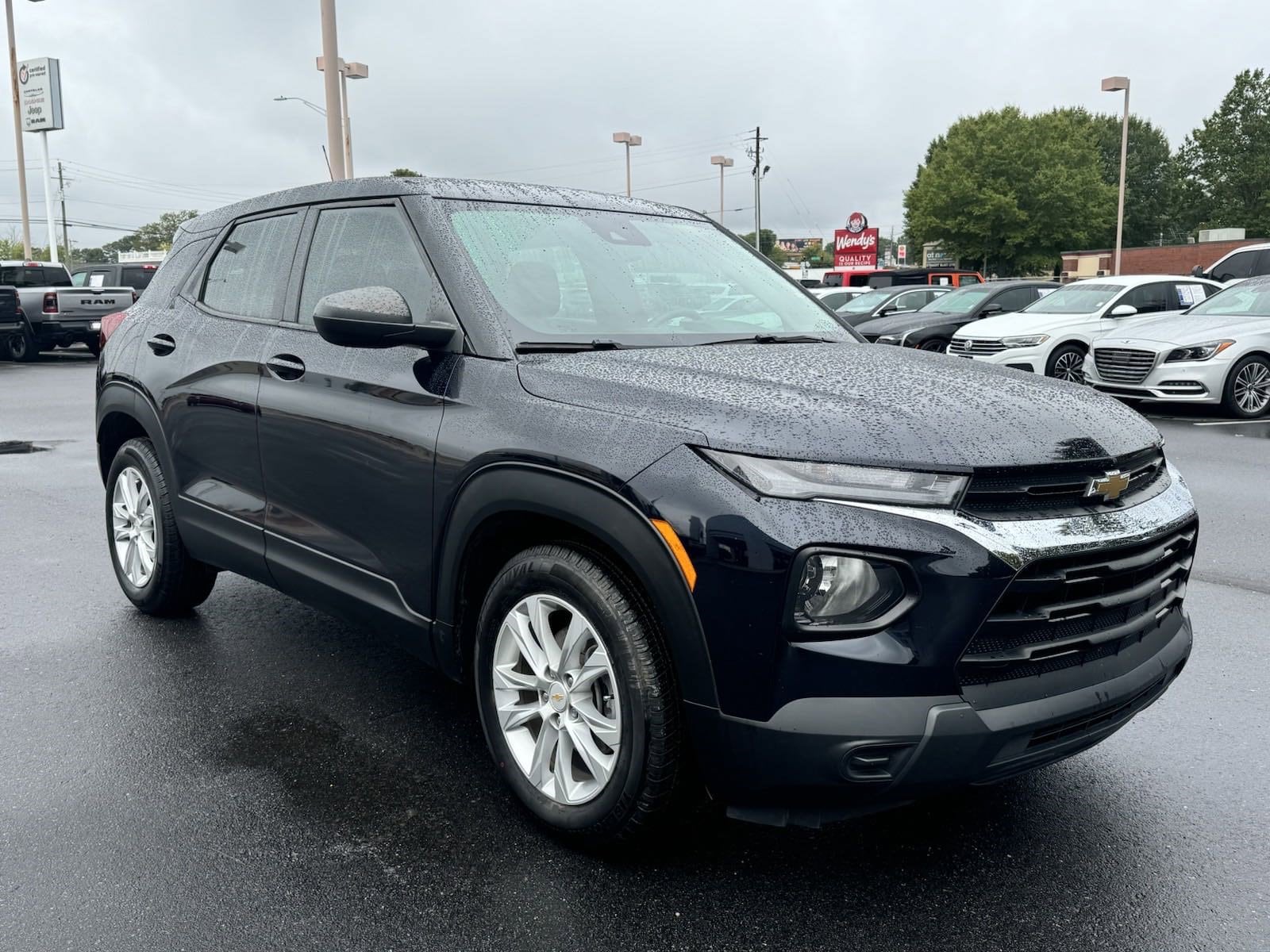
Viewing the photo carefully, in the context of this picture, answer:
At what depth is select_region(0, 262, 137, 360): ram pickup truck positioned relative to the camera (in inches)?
842

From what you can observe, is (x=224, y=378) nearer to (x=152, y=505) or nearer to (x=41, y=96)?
(x=152, y=505)

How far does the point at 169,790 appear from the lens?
130 inches

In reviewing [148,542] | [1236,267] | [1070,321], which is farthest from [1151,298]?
[148,542]

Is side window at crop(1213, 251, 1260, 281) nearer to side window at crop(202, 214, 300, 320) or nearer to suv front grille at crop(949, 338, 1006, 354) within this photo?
suv front grille at crop(949, 338, 1006, 354)

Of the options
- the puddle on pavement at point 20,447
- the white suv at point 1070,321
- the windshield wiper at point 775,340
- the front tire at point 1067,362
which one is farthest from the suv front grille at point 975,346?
the windshield wiper at point 775,340

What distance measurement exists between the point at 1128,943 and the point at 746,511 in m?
1.32

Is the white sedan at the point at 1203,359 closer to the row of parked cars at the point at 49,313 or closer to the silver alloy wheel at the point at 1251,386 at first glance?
the silver alloy wheel at the point at 1251,386

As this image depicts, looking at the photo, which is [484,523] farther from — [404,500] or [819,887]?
[819,887]

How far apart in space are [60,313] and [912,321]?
15.7 meters

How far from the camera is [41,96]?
39.3 metres

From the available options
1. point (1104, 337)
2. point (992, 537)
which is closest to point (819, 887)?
point (992, 537)

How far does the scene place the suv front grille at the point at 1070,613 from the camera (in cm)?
242

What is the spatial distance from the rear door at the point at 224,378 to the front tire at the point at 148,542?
189 millimetres

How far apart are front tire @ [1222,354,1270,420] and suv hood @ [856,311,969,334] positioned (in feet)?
19.0
